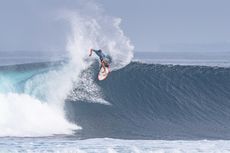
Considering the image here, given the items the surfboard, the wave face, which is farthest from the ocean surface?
the surfboard

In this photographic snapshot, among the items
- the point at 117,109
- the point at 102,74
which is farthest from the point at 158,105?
the point at 102,74

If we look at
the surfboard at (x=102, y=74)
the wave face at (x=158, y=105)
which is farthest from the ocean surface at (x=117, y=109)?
the surfboard at (x=102, y=74)

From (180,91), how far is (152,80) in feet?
7.11

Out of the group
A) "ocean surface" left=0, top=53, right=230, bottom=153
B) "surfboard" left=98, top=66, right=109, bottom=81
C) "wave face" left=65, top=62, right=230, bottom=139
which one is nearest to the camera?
"ocean surface" left=0, top=53, right=230, bottom=153

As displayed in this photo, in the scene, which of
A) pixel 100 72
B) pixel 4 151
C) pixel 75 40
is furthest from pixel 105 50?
pixel 4 151

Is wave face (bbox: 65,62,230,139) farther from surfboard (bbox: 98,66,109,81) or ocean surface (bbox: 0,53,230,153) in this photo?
surfboard (bbox: 98,66,109,81)

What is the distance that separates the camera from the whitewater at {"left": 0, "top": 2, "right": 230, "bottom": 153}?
60.3 feet

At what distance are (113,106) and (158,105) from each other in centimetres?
182

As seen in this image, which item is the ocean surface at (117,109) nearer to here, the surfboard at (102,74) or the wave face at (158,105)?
the wave face at (158,105)

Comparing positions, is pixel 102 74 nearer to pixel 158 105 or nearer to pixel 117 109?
pixel 117 109

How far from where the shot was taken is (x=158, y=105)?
985 inches

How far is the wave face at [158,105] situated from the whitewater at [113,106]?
32 mm

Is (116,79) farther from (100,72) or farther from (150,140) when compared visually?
(150,140)

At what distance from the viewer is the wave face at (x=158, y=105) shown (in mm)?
20844
